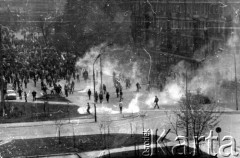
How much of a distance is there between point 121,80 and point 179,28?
56.2 feet

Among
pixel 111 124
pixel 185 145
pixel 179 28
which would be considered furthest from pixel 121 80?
pixel 185 145

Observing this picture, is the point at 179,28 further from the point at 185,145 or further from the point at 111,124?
the point at 185,145

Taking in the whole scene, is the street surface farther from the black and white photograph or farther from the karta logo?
the karta logo

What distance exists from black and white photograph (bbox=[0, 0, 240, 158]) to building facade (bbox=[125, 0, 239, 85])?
166 mm

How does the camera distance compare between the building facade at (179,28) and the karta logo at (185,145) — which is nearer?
the karta logo at (185,145)

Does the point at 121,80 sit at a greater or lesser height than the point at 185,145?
greater

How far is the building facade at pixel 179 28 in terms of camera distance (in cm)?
6975

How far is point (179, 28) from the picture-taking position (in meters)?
76.9

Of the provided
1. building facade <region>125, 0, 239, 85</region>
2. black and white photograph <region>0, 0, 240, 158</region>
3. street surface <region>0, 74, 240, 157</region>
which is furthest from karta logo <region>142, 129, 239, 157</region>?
building facade <region>125, 0, 239, 85</region>

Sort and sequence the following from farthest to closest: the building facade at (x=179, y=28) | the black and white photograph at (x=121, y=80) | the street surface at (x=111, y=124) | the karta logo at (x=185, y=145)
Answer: the building facade at (x=179, y=28), the street surface at (x=111, y=124), the black and white photograph at (x=121, y=80), the karta logo at (x=185, y=145)

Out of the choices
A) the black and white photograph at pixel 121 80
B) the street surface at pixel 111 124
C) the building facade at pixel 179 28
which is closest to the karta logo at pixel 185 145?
the black and white photograph at pixel 121 80

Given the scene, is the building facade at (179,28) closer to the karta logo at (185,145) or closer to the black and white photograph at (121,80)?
the black and white photograph at (121,80)

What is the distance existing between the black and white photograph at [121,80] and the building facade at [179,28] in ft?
0.55

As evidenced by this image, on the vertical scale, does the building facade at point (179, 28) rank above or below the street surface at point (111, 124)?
above
